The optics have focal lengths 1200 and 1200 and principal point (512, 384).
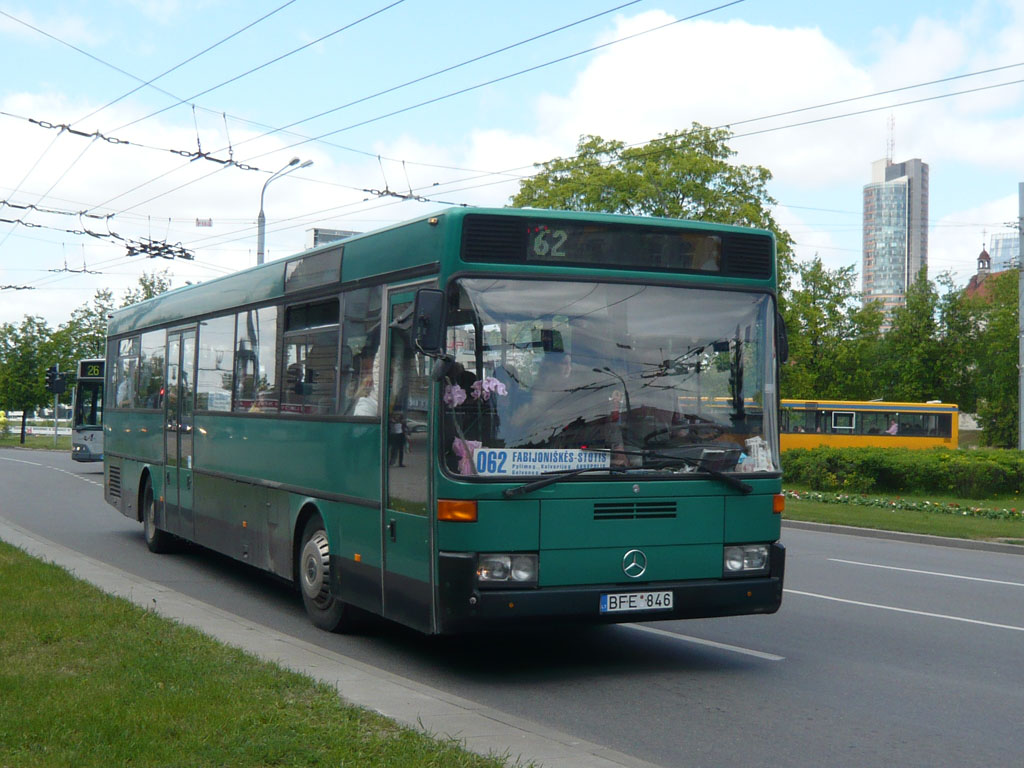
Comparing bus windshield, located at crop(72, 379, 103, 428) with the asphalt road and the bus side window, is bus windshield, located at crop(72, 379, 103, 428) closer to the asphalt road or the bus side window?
the asphalt road

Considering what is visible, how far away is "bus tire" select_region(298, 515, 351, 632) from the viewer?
30.6 feet

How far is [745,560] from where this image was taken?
809cm

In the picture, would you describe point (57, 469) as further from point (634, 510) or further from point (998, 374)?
point (998, 374)

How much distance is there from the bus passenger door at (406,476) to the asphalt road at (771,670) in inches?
23.2

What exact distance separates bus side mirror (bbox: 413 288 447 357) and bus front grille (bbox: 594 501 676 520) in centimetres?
145

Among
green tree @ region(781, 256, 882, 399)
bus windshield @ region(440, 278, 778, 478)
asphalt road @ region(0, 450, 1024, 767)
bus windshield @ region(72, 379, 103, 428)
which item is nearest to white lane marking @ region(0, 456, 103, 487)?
bus windshield @ region(72, 379, 103, 428)

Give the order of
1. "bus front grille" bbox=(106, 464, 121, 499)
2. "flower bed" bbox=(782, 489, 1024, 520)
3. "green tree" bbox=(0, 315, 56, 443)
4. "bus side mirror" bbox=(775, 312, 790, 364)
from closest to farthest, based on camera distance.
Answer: "bus side mirror" bbox=(775, 312, 790, 364), "bus front grille" bbox=(106, 464, 121, 499), "flower bed" bbox=(782, 489, 1024, 520), "green tree" bbox=(0, 315, 56, 443)

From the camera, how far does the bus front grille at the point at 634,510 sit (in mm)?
7633

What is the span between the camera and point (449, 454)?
7469 millimetres

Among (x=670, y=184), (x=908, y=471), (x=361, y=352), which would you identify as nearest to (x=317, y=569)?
(x=361, y=352)

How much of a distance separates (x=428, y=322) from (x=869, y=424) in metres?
43.7

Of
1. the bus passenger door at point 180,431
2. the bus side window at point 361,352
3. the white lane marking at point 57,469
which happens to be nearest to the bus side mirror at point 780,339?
the bus side window at point 361,352

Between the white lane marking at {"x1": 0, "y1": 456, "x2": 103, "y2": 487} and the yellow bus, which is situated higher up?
the yellow bus

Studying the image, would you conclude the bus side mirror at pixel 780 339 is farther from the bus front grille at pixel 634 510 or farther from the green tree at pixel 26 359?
the green tree at pixel 26 359
